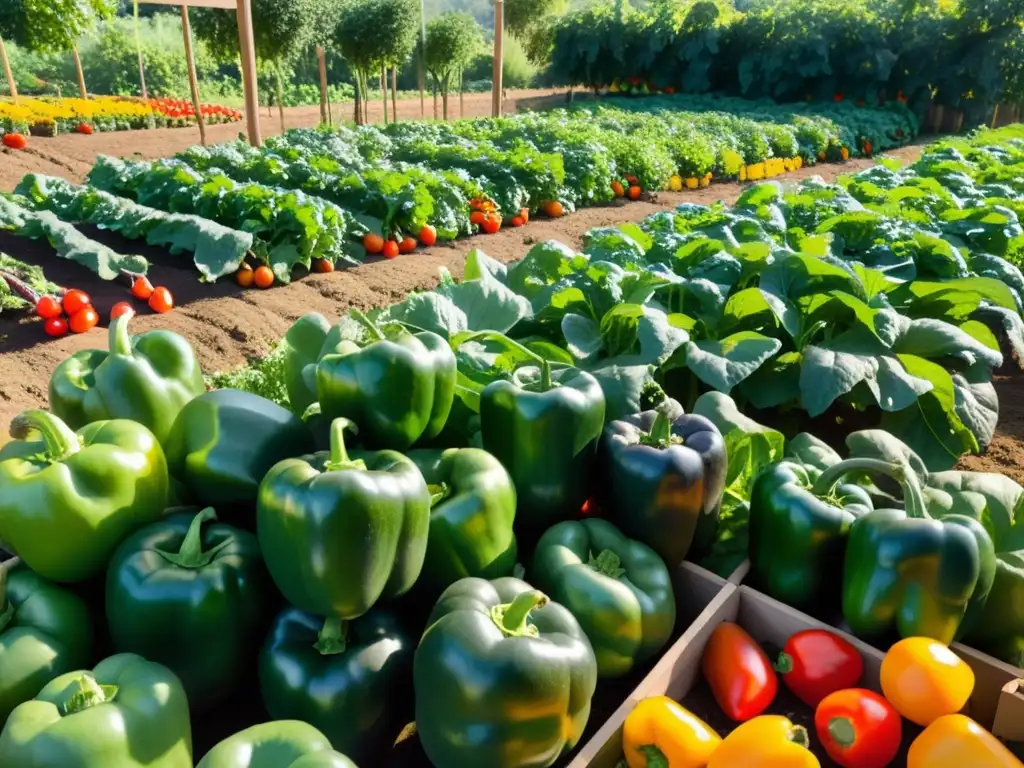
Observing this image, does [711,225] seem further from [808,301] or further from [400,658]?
[400,658]

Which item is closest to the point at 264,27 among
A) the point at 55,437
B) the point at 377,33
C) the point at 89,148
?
the point at 377,33

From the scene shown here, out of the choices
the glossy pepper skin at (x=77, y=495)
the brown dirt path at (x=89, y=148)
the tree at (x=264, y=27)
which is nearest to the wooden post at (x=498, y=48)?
the tree at (x=264, y=27)

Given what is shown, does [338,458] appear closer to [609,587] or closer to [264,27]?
[609,587]

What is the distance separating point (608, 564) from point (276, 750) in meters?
0.87

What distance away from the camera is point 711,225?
5914 mm

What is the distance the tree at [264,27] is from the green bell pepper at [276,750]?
18936mm

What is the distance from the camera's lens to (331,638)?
1.60 meters

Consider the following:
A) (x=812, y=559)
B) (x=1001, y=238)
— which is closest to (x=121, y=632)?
(x=812, y=559)

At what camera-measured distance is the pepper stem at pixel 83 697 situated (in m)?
1.28

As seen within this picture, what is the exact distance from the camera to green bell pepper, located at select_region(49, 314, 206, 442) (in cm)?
192

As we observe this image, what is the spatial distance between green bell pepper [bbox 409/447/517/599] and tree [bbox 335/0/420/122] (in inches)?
822

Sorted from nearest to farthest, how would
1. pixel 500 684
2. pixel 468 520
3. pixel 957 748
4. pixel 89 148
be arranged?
pixel 500 684 → pixel 957 748 → pixel 468 520 → pixel 89 148

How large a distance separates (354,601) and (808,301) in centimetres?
307

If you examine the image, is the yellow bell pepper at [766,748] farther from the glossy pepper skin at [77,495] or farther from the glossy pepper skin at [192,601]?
the glossy pepper skin at [77,495]
